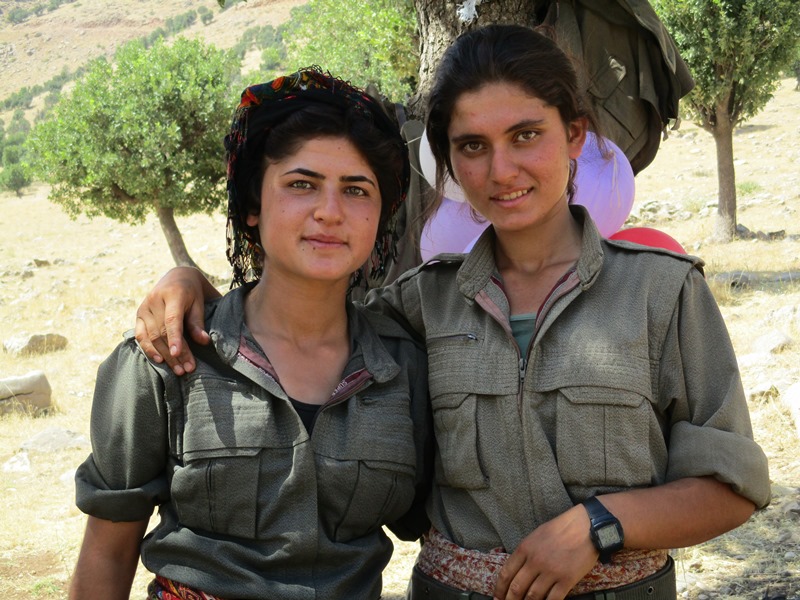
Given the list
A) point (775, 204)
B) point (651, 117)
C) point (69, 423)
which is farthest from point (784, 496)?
point (775, 204)

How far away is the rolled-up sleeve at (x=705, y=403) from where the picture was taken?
1.71m

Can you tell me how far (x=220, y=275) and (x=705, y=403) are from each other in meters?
14.8

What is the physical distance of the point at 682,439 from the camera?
1.76 meters

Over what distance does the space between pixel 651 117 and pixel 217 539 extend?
7.35 feet

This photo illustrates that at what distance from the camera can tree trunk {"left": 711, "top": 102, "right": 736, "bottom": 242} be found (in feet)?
40.6

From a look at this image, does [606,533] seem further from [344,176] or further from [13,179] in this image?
[13,179]

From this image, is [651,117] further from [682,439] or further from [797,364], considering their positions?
[797,364]

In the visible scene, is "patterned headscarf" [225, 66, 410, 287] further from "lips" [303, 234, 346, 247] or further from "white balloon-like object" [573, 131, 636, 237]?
"white balloon-like object" [573, 131, 636, 237]

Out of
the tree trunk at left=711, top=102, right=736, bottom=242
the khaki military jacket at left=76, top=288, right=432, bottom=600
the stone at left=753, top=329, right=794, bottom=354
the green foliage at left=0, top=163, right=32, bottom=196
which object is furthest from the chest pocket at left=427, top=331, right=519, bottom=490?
the green foliage at left=0, top=163, right=32, bottom=196

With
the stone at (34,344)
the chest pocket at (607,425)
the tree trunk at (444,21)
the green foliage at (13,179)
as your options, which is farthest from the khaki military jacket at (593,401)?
the green foliage at (13,179)

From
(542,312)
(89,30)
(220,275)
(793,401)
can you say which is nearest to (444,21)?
(542,312)

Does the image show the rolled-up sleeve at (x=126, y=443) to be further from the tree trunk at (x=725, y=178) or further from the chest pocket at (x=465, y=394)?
the tree trunk at (x=725, y=178)

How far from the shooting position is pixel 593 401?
5.87 feet

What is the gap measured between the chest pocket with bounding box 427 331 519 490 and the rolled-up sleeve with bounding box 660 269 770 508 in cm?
34
